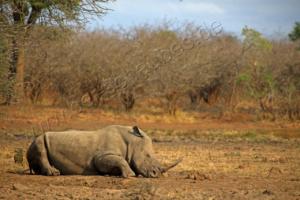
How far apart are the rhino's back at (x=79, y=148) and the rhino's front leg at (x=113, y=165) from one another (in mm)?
152

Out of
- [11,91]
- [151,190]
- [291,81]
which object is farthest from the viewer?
[291,81]

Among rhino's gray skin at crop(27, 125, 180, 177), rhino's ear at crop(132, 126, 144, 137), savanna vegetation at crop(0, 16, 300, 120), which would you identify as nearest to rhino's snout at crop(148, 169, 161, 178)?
rhino's gray skin at crop(27, 125, 180, 177)

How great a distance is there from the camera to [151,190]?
912cm

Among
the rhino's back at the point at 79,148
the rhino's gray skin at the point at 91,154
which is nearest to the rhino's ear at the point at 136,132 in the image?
the rhino's gray skin at the point at 91,154

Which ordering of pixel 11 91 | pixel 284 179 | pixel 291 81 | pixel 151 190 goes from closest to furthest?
pixel 151 190 → pixel 284 179 → pixel 11 91 → pixel 291 81

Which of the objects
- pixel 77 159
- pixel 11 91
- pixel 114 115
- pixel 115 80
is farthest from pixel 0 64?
pixel 115 80

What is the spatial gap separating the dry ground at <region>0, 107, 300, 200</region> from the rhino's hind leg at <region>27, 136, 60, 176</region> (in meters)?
0.25

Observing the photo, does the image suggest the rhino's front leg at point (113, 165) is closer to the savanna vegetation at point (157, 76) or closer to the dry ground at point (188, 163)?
the dry ground at point (188, 163)

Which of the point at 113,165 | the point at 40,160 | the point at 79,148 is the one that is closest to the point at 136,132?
the point at 113,165

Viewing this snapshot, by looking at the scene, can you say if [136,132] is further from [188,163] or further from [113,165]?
[188,163]

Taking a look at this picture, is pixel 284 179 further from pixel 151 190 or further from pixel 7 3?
pixel 7 3

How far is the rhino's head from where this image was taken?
439 inches

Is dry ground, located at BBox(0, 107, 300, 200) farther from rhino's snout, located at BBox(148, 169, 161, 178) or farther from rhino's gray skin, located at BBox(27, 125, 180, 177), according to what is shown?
rhino's gray skin, located at BBox(27, 125, 180, 177)

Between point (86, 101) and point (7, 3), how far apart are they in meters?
16.0
